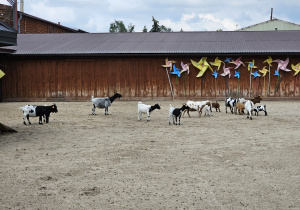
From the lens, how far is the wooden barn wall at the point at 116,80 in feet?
80.5

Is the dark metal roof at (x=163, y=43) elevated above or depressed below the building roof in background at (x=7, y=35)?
above

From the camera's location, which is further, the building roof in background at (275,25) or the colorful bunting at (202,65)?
the building roof in background at (275,25)

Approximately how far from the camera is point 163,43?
2677 cm

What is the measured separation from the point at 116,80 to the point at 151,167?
18.4 metres

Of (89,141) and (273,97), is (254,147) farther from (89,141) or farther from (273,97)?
(273,97)

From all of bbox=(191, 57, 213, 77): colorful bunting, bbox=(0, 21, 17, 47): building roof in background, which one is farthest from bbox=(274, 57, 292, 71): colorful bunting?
bbox=(0, 21, 17, 47): building roof in background

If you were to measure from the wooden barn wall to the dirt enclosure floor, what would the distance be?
12557 millimetres

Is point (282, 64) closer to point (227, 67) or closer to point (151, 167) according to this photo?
point (227, 67)

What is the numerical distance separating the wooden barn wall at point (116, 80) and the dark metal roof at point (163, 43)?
1.96 ft

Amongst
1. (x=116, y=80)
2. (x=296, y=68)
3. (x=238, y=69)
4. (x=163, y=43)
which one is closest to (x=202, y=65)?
(x=238, y=69)

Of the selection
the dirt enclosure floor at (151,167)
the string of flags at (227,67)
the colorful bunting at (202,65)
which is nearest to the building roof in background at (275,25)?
the string of flags at (227,67)

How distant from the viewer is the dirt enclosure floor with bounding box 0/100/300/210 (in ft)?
17.3

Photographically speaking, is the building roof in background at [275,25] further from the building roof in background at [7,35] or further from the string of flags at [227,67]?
the building roof in background at [7,35]

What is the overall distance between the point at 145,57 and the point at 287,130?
47.5 feet
